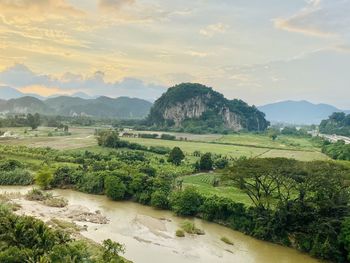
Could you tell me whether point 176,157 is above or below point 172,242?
above

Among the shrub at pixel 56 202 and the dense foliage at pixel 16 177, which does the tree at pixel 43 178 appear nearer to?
the dense foliage at pixel 16 177

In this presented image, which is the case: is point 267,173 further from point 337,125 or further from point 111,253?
point 337,125

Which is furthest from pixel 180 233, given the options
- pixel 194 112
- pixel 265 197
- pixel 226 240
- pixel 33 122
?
pixel 194 112

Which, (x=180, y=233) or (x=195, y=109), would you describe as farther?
(x=195, y=109)

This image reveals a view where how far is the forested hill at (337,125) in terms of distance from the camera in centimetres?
12896

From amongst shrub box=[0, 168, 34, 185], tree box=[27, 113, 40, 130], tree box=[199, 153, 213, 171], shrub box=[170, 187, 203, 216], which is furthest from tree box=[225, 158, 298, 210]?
tree box=[27, 113, 40, 130]

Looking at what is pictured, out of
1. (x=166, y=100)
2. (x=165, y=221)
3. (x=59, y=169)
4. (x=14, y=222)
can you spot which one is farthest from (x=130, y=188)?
(x=166, y=100)

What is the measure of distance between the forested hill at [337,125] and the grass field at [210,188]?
92.3m

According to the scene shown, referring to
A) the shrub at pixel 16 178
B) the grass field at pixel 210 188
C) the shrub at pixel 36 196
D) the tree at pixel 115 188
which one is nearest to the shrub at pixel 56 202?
the shrub at pixel 36 196

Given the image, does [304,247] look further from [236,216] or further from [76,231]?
[76,231]

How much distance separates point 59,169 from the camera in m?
42.3

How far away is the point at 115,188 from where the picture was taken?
37312 mm

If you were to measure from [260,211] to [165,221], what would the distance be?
7946 mm

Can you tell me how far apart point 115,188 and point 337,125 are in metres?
121
